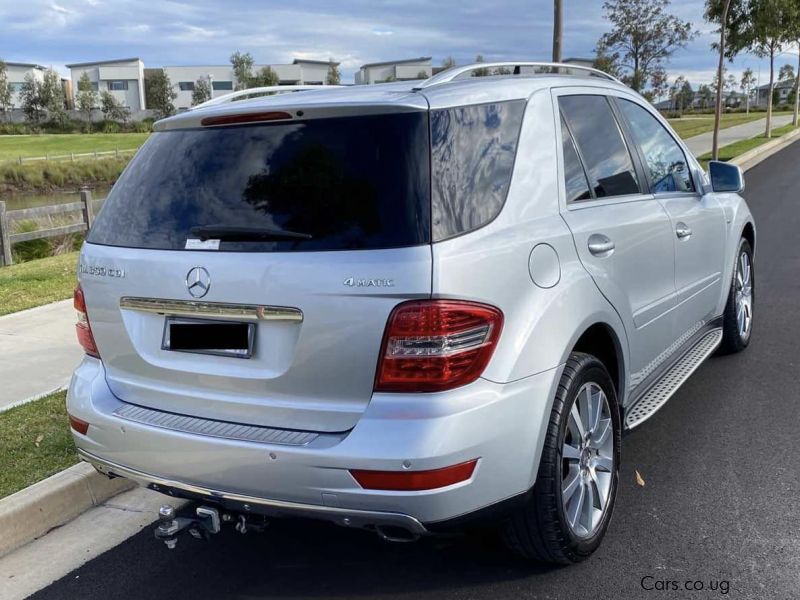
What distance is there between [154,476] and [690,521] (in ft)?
7.50

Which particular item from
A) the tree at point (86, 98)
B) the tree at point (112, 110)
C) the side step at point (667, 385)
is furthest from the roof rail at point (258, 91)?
the tree at point (112, 110)

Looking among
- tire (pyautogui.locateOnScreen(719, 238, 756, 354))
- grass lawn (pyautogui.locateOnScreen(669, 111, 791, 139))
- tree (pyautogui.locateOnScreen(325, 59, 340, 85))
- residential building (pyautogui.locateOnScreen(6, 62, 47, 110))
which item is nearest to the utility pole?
tire (pyautogui.locateOnScreen(719, 238, 756, 354))

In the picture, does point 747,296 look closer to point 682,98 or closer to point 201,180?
point 201,180

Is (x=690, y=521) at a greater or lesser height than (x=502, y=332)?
lesser

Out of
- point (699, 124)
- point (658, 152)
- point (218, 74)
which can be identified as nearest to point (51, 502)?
point (658, 152)

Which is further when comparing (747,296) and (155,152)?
(747,296)

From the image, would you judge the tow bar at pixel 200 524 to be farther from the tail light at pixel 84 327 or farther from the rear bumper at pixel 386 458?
the tail light at pixel 84 327

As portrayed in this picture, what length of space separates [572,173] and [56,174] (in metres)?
48.5

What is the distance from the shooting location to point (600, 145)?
3.70m

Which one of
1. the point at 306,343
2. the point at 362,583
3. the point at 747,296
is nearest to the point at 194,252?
the point at 306,343

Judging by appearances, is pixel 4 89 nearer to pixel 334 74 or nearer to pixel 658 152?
pixel 334 74

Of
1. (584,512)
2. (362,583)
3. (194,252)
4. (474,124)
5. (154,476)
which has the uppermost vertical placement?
(474,124)

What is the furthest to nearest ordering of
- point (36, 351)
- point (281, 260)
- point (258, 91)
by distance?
point (36, 351) < point (258, 91) < point (281, 260)

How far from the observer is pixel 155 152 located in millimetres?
3223
